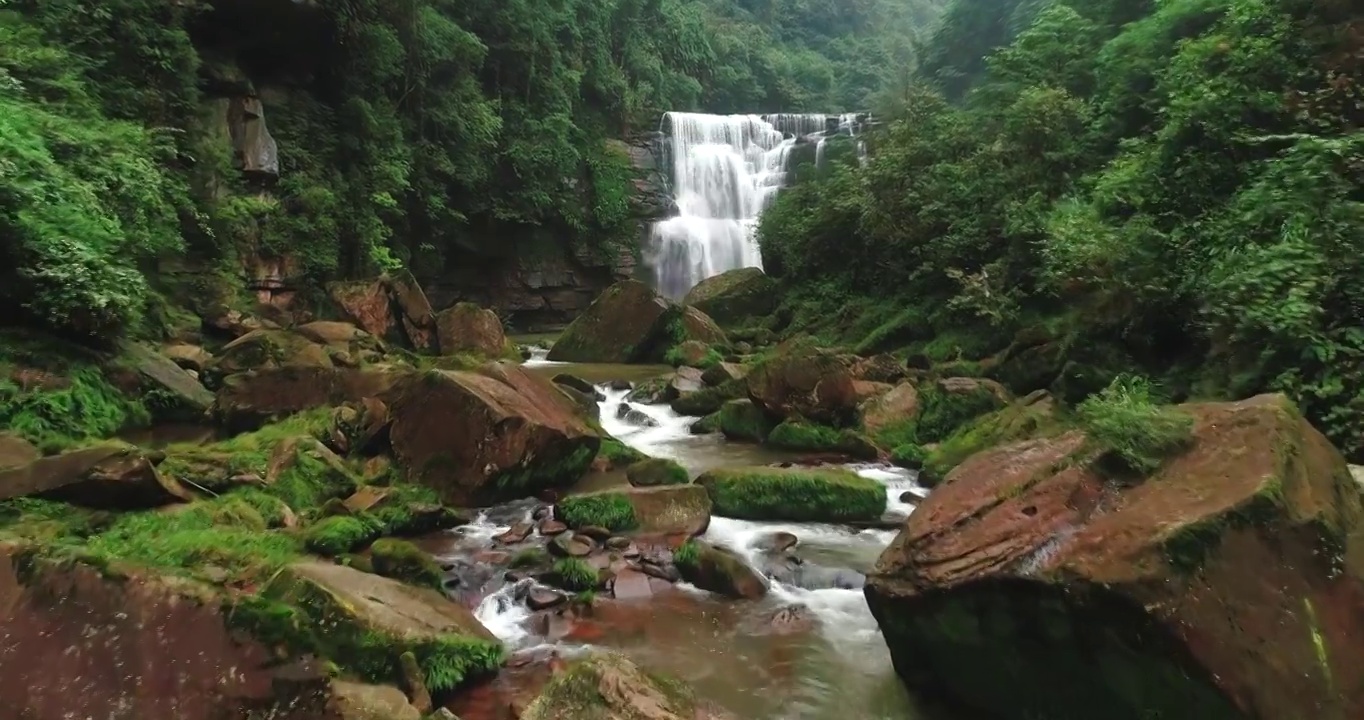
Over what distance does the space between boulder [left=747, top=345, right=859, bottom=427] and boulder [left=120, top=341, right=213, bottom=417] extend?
7.71 metres

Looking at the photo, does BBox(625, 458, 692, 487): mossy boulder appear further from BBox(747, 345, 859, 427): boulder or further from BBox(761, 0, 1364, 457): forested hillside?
BBox(761, 0, 1364, 457): forested hillside

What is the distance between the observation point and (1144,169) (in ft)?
36.6

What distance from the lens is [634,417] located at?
44.4 feet

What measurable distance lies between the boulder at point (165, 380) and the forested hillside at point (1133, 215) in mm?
11325

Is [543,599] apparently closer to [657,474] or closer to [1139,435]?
[657,474]

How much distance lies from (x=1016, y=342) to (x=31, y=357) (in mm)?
13381

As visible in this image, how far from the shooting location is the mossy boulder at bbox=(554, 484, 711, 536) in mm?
7863

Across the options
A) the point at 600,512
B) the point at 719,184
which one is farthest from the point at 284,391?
the point at 719,184

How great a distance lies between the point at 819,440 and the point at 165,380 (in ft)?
28.5

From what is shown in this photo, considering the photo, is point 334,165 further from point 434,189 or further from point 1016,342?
point 1016,342

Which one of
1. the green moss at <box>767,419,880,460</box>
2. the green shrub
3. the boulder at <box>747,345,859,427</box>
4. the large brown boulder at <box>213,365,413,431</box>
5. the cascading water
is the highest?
the cascading water

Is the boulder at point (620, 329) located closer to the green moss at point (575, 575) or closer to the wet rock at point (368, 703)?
the green moss at point (575, 575)

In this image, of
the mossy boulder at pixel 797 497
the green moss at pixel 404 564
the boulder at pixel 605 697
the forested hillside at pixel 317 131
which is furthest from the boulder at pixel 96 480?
the mossy boulder at pixel 797 497

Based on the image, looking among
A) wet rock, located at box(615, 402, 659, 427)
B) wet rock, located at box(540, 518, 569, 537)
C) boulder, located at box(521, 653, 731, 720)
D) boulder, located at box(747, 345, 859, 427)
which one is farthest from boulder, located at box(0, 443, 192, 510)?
boulder, located at box(747, 345, 859, 427)
